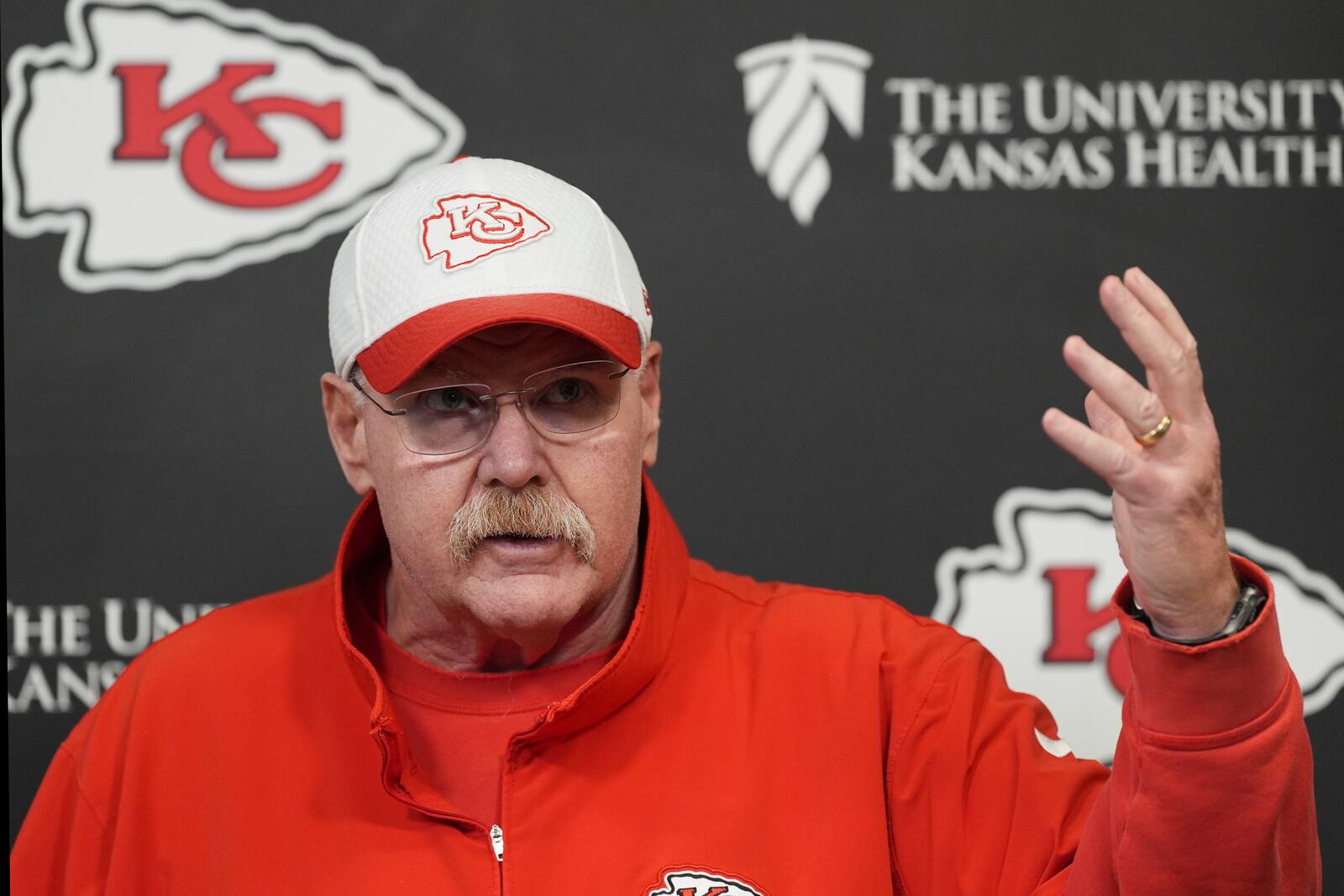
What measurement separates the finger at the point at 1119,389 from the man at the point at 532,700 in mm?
375

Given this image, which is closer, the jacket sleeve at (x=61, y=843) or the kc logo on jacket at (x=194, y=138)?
the jacket sleeve at (x=61, y=843)

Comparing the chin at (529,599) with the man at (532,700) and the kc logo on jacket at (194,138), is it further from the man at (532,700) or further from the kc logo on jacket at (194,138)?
the kc logo on jacket at (194,138)

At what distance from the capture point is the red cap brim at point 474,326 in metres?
1.28

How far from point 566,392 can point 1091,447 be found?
547 mm

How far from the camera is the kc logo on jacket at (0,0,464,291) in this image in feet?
6.12

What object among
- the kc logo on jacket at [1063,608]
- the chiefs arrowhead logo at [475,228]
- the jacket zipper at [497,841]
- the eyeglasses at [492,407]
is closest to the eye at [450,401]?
the eyeglasses at [492,407]

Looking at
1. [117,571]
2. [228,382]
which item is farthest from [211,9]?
[117,571]

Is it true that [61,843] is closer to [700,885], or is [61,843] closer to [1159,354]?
[700,885]

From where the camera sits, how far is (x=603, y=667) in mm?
1380

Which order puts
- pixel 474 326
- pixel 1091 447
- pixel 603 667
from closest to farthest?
1. pixel 1091 447
2. pixel 474 326
3. pixel 603 667

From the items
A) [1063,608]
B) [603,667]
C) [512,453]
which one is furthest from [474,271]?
[1063,608]

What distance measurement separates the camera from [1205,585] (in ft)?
3.21

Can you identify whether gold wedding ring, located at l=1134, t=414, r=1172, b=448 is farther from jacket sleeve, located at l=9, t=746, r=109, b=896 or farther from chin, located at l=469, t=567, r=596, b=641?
jacket sleeve, located at l=9, t=746, r=109, b=896

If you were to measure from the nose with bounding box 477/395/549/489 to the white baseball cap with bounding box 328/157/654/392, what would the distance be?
0.08 m
